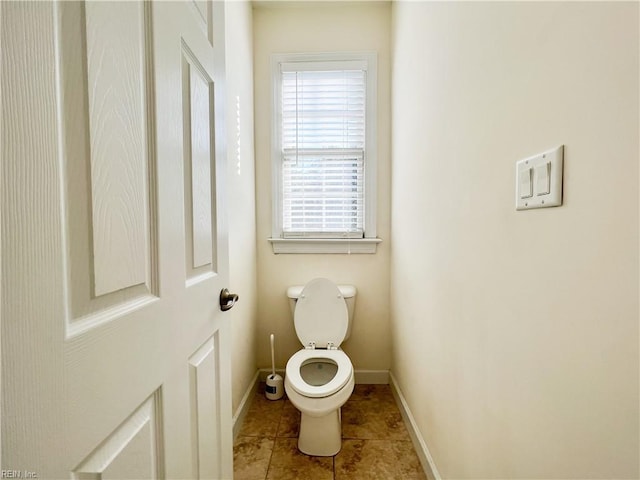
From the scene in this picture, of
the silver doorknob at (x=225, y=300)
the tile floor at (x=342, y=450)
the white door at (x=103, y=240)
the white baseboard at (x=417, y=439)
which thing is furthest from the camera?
the tile floor at (x=342, y=450)

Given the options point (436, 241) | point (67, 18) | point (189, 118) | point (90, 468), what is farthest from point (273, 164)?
point (90, 468)

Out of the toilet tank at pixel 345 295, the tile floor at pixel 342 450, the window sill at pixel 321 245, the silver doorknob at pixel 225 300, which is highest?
the window sill at pixel 321 245

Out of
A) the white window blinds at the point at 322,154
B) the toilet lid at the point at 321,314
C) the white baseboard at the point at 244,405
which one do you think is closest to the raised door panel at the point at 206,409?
the white baseboard at the point at 244,405

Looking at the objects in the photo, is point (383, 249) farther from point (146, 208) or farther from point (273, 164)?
point (146, 208)

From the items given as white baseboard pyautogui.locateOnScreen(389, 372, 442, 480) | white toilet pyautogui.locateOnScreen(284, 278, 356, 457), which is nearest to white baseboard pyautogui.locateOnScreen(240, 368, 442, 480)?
white baseboard pyautogui.locateOnScreen(389, 372, 442, 480)

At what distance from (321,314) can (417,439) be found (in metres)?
0.80

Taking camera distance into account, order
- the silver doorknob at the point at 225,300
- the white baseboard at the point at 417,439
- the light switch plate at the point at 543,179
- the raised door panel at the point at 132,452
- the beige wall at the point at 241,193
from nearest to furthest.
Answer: the raised door panel at the point at 132,452 < the light switch plate at the point at 543,179 < the silver doorknob at the point at 225,300 < the white baseboard at the point at 417,439 < the beige wall at the point at 241,193

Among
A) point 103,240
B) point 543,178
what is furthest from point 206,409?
point 543,178

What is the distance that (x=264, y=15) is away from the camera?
2.07m

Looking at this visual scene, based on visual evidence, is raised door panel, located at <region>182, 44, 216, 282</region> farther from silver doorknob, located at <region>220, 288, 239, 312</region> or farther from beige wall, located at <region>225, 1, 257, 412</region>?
beige wall, located at <region>225, 1, 257, 412</region>

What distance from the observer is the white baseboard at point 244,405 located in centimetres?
166

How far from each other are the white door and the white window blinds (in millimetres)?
1375

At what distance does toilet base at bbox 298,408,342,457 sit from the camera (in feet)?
4.97

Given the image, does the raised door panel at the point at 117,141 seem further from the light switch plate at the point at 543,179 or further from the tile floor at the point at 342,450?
the tile floor at the point at 342,450
